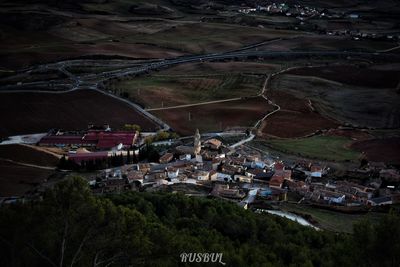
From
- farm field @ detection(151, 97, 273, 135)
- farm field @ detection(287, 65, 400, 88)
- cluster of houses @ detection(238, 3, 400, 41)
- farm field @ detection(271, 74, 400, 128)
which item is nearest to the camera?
farm field @ detection(151, 97, 273, 135)

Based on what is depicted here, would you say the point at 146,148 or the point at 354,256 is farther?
the point at 146,148

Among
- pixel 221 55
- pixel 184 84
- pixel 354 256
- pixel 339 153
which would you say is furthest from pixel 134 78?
pixel 354 256

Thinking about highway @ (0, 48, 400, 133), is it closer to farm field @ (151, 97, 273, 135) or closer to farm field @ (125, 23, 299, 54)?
farm field @ (151, 97, 273, 135)

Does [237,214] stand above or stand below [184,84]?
above

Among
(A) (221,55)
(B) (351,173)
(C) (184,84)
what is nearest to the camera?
(B) (351,173)

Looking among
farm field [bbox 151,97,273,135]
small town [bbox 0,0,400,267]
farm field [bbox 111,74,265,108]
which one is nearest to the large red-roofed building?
small town [bbox 0,0,400,267]

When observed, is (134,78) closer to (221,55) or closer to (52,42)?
(221,55)
